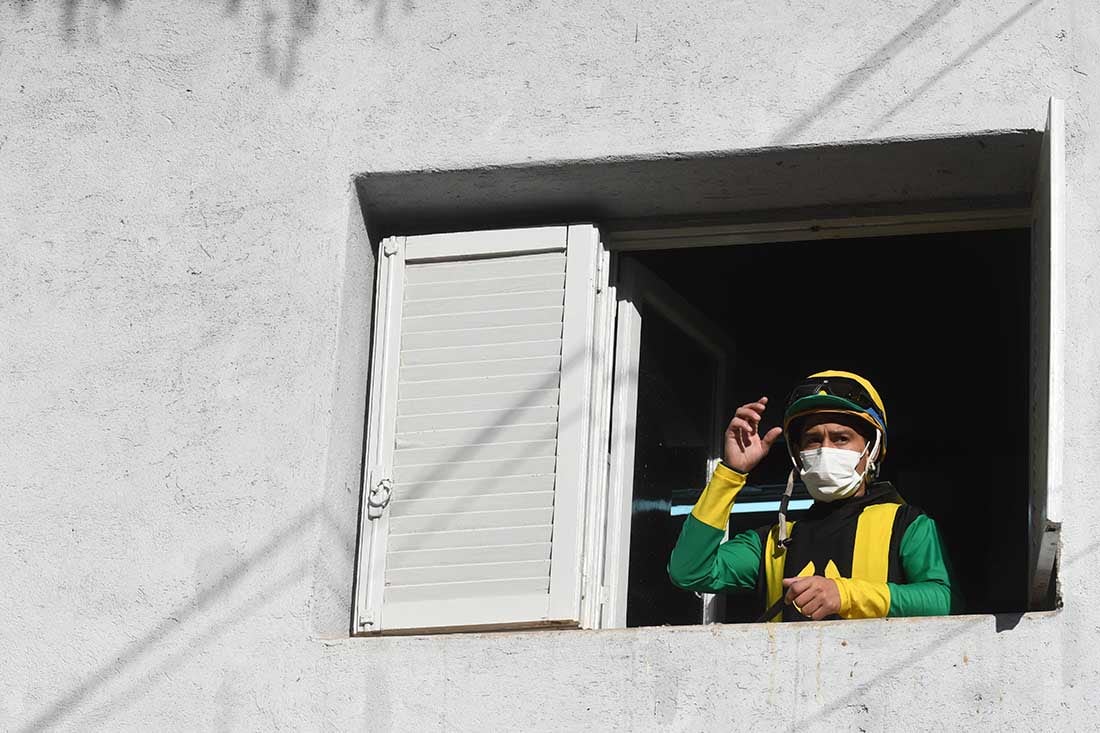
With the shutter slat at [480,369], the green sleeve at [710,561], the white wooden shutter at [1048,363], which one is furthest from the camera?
the shutter slat at [480,369]

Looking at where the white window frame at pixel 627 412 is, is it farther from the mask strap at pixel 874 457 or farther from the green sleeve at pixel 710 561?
the mask strap at pixel 874 457

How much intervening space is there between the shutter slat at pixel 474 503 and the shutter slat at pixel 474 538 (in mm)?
71

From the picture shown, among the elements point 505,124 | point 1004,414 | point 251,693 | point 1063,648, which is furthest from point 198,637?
point 1004,414

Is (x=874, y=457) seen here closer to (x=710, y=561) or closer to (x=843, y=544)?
(x=843, y=544)

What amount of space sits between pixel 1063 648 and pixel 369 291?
8.45 ft

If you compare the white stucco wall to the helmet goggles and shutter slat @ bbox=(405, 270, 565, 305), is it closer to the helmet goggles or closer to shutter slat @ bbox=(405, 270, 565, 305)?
shutter slat @ bbox=(405, 270, 565, 305)

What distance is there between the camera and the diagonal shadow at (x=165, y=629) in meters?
6.48

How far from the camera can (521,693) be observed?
6.17 m

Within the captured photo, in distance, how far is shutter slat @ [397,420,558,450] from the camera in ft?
22.3

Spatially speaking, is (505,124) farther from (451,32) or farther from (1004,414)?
(1004,414)

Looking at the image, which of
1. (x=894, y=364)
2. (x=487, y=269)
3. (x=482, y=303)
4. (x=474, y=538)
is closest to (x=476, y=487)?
(x=474, y=538)

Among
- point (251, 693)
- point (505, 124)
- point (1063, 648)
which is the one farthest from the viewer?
point (505, 124)

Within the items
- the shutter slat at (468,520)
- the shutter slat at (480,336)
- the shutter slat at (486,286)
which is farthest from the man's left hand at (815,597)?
the shutter slat at (486,286)

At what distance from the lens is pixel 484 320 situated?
7.01 meters
